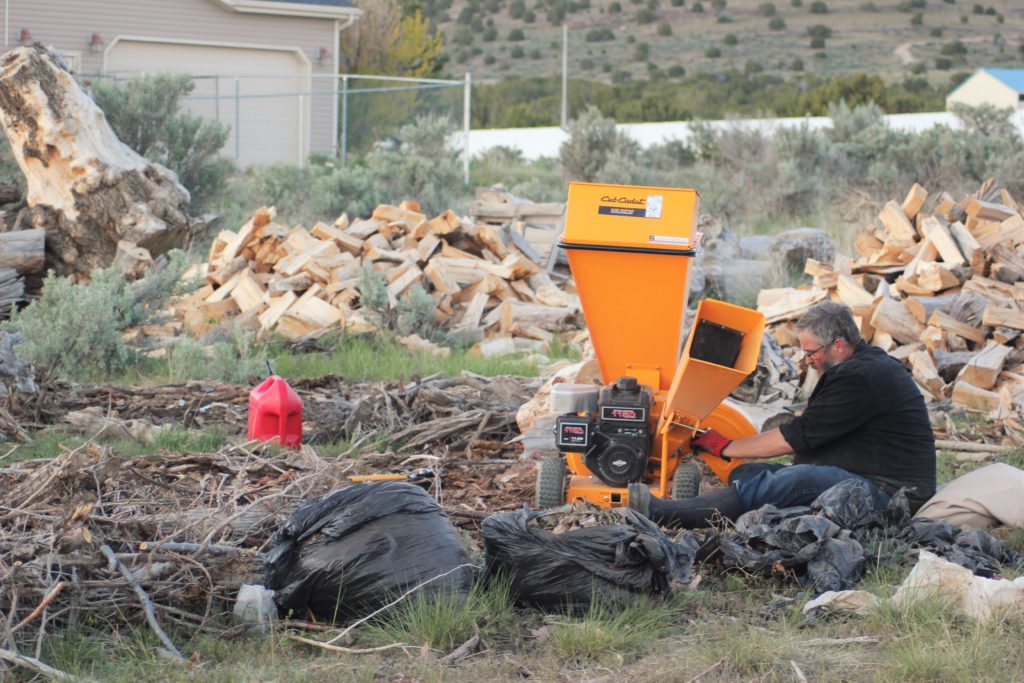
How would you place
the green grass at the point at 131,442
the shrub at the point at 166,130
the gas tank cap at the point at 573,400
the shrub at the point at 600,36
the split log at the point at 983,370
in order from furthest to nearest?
the shrub at the point at 600,36, the shrub at the point at 166,130, the split log at the point at 983,370, the green grass at the point at 131,442, the gas tank cap at the point at 573,400

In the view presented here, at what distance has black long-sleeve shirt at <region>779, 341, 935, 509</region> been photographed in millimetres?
5422

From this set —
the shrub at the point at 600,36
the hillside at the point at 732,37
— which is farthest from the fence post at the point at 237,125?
the shrub at the point at 600,36

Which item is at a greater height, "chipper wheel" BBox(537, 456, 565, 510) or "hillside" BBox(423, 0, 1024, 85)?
"hillside" BBox(423, 0, 1024, 85)

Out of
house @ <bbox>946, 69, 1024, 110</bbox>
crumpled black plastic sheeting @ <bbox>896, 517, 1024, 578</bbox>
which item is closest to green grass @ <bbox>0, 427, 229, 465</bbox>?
crumpled black plastic sheeting @ <bbox>896, 517, 1024, 578</bbox>

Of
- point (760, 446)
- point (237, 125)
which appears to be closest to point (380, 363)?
point (760, 446)

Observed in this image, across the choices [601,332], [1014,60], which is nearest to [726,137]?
[601,332]

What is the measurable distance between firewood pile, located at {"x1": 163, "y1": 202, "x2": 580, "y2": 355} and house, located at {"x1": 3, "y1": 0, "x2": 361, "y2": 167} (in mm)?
11205

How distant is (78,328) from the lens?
908 cm

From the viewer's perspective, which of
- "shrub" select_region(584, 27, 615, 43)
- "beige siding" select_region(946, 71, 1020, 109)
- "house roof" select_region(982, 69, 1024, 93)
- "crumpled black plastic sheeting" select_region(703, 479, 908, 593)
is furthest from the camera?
"shrub" select_region(584, 27, 615, 43)

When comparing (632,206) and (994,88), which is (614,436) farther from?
(994,88)

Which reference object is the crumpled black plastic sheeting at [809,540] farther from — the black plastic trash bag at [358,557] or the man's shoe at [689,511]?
the black plastic trash bag at [358,557]

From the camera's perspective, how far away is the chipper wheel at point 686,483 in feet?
18.3


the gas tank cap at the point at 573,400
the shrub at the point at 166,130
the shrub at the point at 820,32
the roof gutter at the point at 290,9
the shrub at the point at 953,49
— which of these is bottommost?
the gas tank cap at the point at 573,400

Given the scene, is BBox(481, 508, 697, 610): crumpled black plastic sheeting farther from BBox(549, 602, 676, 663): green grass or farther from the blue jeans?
the blue jeans
